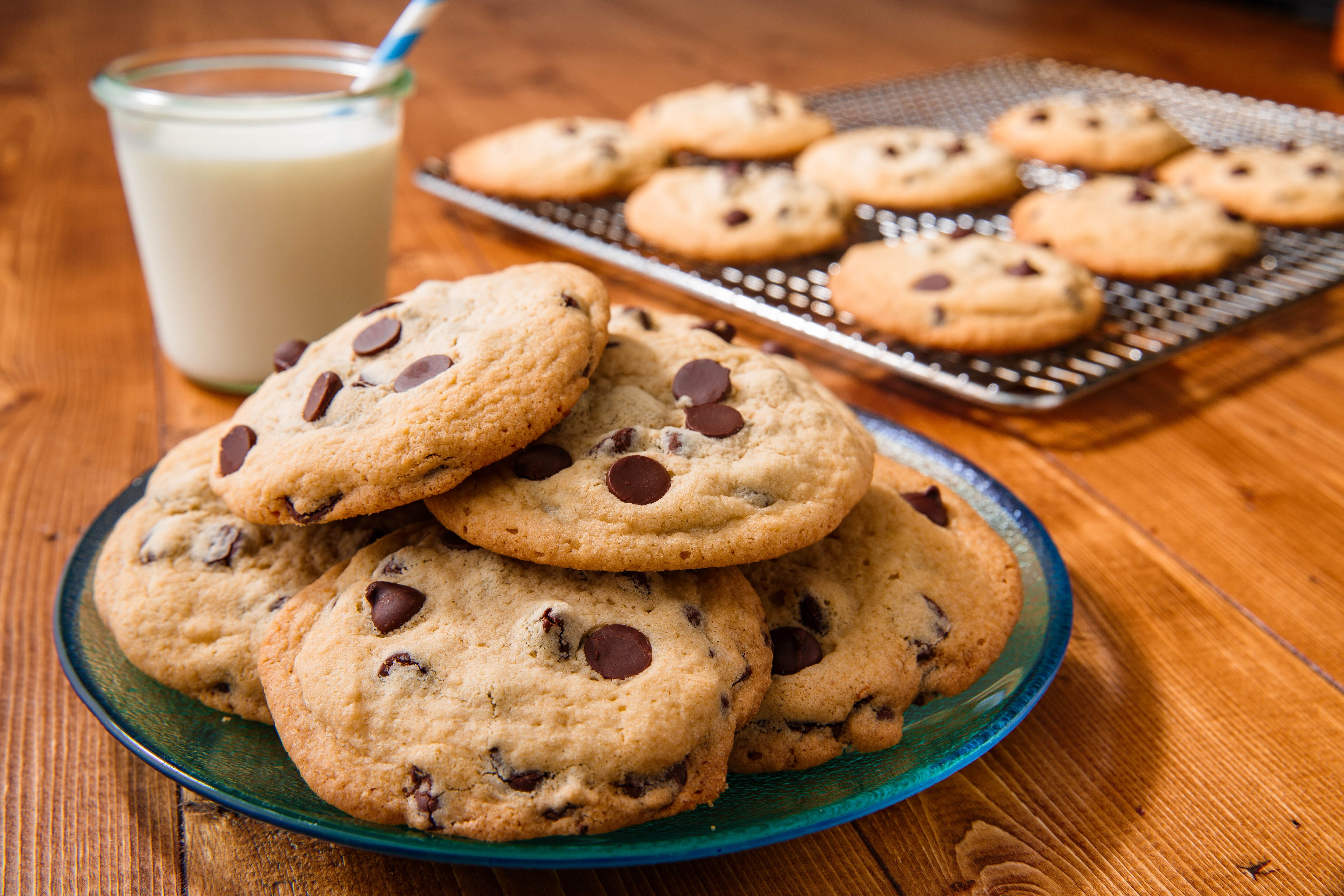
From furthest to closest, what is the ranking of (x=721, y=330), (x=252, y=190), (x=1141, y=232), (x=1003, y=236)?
1. (x=1003, y=236)
2. (x=1141, y=232)
3. (x=252, y=190)
4. (x=721, y=330)

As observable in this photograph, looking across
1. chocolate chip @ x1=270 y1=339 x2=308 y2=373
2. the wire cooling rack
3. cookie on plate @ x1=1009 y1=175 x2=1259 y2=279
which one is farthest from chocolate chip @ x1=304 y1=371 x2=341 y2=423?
cookie on plate @ x1=1009 y1=175 x2=1259 y2=279

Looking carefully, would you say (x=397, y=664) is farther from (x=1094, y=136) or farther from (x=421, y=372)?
(x=1094, y=136)

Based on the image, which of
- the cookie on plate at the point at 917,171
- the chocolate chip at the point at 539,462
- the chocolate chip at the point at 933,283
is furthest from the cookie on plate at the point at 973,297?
the chocolate chip at the point at 539,462

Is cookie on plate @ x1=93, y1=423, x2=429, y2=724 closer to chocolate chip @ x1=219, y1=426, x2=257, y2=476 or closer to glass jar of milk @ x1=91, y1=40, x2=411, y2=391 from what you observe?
chocolate chip @ x1=219, y1=426, x2=257, y2=476

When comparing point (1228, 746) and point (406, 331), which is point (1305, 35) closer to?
point (1228, 746)

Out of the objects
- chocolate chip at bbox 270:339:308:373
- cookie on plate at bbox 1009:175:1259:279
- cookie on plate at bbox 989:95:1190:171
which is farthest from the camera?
cookie on plate at bbox 989:95:1190:171

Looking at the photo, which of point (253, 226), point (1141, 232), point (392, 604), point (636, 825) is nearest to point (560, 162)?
point (253, 226)
